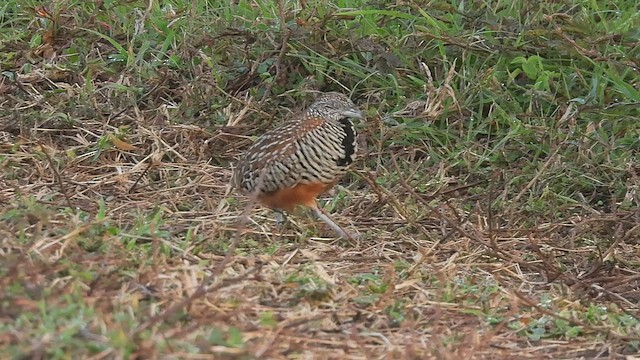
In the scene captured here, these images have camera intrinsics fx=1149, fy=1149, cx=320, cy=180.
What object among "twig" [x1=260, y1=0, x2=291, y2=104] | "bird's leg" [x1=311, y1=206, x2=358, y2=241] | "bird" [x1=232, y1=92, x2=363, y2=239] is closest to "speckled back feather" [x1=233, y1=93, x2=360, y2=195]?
"bird" [x1=232, y1=92, x2=363, y2=239]

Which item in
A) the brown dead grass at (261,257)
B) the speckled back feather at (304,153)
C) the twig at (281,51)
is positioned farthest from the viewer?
the twig at (281,51)

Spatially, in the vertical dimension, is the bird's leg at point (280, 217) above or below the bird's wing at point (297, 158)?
below

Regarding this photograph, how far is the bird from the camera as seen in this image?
5820mm

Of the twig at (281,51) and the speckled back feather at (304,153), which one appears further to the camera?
the twig at (281,51)

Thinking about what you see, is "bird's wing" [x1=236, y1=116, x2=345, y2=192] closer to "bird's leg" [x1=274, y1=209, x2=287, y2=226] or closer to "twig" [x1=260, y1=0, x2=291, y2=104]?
"bird's leg" [x1=274, y1=209, x2=287, y2=226]

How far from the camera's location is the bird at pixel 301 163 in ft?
19.1

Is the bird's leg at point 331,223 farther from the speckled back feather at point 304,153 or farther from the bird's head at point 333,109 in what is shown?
the bird's head at point 333,109

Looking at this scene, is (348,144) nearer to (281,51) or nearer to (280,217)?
(280,217)

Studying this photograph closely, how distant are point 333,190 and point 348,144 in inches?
32.5

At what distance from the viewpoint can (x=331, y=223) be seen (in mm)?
5902

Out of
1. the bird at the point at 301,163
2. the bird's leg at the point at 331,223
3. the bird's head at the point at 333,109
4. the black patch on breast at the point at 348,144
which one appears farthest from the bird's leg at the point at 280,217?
the bird's head at the point at 333,109

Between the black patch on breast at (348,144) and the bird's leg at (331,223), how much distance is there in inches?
10.8

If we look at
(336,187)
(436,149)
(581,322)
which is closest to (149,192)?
(336,187)

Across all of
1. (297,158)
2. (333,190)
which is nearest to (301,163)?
(297,158)
